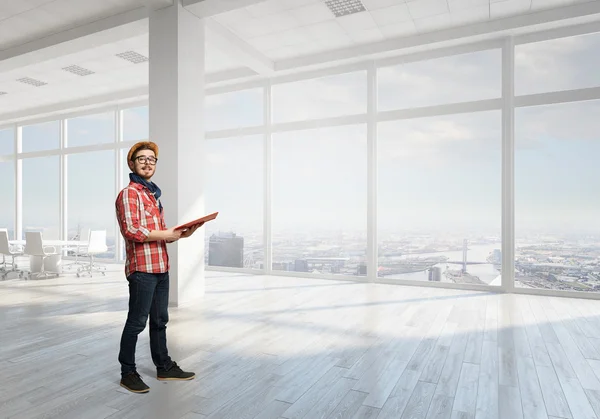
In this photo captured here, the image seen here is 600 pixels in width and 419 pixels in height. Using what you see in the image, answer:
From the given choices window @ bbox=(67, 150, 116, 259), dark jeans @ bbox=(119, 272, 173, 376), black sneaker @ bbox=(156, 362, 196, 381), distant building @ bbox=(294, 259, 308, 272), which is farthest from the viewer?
window @ bbox=(67, 150, 116, 259)

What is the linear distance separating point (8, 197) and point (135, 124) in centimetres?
476

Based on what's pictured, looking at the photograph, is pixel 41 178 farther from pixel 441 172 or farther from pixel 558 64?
pixel 558 64

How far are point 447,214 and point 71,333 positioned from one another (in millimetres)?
4911

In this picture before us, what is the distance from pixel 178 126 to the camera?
5.09 metres

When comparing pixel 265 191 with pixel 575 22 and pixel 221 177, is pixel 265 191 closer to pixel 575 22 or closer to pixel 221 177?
pixel 221 177

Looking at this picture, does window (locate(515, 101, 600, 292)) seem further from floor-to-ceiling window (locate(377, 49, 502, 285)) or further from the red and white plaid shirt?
the red and white plaid shirt

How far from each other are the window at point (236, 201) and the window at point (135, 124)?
1.95 m

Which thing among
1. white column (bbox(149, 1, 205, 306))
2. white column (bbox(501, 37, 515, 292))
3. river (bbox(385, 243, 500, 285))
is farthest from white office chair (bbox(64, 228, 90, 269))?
white column (bbox(501, 37, 515, 292))

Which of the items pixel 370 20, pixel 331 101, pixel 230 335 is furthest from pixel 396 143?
pixel 230 335

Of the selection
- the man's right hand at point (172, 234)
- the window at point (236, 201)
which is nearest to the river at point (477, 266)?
the window at point (236, 201)

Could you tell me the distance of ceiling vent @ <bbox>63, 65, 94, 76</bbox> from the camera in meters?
7.64

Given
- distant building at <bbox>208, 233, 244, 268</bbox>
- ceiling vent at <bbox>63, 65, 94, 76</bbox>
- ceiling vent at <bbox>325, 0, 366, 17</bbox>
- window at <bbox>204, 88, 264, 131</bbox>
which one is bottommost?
distant building at <bbox>208, 233, 244, 268</bbox>

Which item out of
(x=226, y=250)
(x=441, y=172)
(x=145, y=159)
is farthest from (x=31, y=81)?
(x=441, y=172)

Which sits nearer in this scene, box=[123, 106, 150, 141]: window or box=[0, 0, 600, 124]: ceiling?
box=[0, 0, 600, 124]: ceiling
